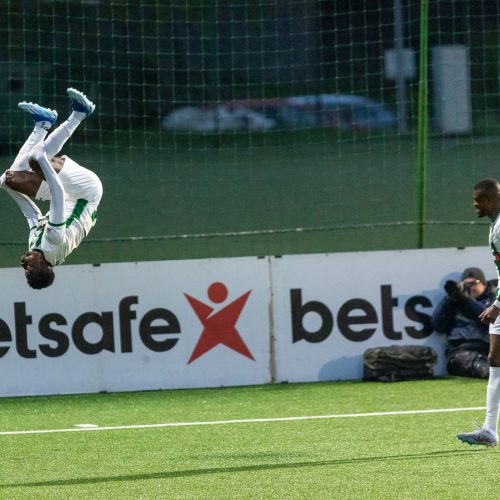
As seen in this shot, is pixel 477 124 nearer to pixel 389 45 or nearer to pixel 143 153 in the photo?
pixel 389 45

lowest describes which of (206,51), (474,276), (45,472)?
(45,472)

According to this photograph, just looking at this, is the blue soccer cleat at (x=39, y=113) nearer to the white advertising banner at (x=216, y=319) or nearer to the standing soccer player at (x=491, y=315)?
the standing soccer player at (x=491, y=315)

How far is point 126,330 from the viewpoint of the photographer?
43.7 ft

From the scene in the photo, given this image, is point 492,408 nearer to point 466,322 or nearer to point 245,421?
point 245,421

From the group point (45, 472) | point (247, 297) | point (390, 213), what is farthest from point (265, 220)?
point (45, 472)

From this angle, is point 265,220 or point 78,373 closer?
point 78,373

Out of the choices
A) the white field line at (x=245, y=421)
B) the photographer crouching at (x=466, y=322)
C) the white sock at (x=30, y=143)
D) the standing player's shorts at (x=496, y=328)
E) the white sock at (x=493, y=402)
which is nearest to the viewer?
the white sock at (x=493, y=402)

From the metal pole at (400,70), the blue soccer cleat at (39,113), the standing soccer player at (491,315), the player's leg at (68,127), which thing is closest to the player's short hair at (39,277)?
the player's leg at (68,127)

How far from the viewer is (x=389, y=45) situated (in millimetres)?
17297

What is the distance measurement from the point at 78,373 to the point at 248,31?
6218 mm

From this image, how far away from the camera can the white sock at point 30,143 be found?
32.4 ft

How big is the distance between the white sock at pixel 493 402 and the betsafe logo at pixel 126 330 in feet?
14.6

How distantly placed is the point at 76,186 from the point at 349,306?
4.49 meters

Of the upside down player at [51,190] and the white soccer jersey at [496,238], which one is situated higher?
the upside down player at [51,190]
